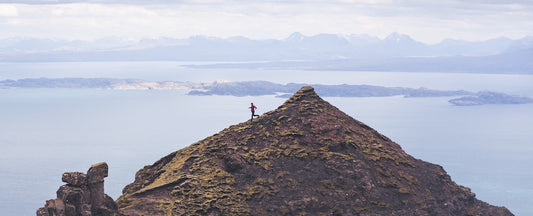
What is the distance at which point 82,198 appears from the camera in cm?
4325

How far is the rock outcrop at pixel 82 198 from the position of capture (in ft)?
140

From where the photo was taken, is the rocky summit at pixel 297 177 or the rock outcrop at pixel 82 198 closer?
the rock outcrop at pixel 82 198

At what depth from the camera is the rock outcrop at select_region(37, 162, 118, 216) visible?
4256 centimetres

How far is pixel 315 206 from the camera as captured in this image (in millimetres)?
49625

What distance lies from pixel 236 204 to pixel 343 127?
11.8 m

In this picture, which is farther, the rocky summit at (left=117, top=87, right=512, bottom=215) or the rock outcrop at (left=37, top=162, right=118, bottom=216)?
the rocky summit at (left=117, top=87, right=512, bottom=215)

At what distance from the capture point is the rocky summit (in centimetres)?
4925

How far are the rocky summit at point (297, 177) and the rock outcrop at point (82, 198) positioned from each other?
225 cm

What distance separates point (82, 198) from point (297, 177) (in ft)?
50.5

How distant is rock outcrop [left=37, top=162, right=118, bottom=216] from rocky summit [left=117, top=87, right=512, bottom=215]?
7.38 feet

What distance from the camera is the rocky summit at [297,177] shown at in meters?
49.2

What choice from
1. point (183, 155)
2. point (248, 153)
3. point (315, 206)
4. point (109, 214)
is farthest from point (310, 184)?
point (109, 214)

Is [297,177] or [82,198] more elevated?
[297,177]

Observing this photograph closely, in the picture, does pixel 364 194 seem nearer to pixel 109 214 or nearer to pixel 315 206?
pixel 315 206
